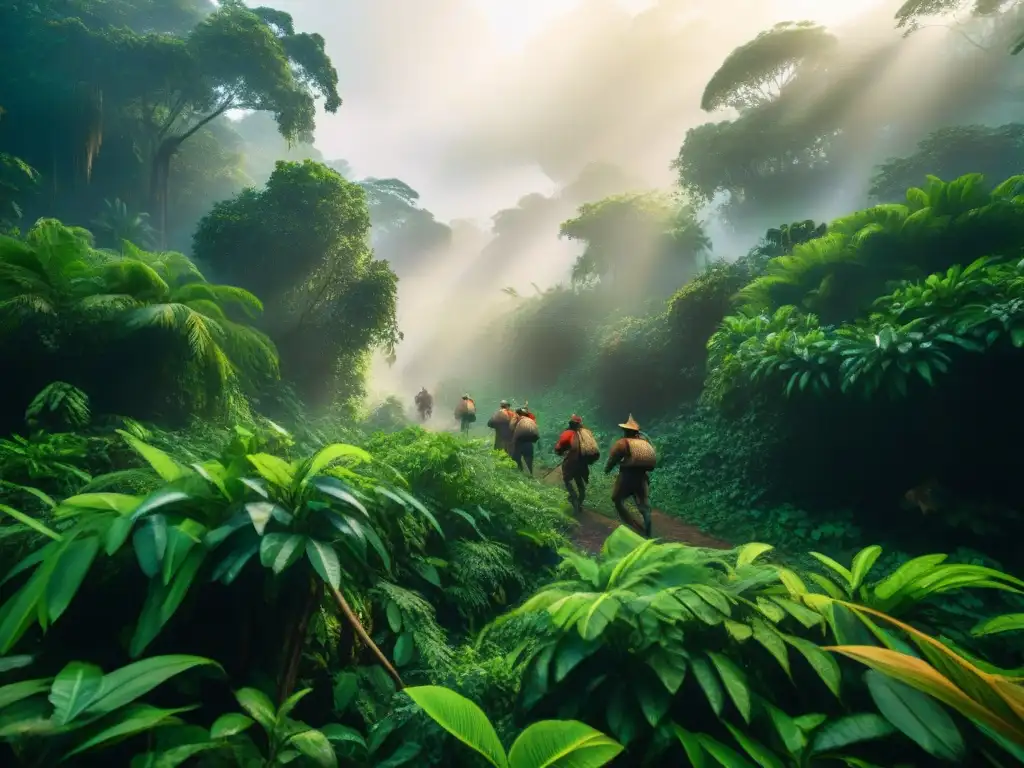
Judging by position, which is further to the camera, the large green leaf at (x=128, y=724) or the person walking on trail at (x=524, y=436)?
the person walking on trail at (x=524, y=436)

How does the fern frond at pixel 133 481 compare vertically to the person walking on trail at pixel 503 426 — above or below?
below

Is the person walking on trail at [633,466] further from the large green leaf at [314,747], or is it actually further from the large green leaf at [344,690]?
the large green leaf at [314,747]

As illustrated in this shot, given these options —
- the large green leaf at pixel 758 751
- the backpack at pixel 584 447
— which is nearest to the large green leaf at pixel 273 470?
the large green leaf at pixel 758 751

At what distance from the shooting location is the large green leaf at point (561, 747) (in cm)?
150

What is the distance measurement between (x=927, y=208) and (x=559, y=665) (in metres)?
10.5

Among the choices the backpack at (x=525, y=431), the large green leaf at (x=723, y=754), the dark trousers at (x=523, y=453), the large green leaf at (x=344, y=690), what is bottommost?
the large green leaf at (x=723, y=754)

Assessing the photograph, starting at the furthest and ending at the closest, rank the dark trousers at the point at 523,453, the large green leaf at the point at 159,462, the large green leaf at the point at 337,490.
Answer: the dark trousers at the point at 523,453, the large green leaf at the point at 159,462, the large green leaf at the point at 337,490

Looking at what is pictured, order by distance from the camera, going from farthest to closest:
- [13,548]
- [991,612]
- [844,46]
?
1. [844,46]
2. [991,612]
3. [13,548]

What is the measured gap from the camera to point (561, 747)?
5.02ft

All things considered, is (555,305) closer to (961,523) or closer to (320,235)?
(320,235)

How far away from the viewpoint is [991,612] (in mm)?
4012

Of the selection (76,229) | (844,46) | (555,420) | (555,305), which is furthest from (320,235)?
(844,46)

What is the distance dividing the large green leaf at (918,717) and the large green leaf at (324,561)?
6.72ft

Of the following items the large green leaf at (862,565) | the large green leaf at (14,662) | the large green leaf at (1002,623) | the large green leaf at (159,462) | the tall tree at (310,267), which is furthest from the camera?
the tall tree at (310,267)
